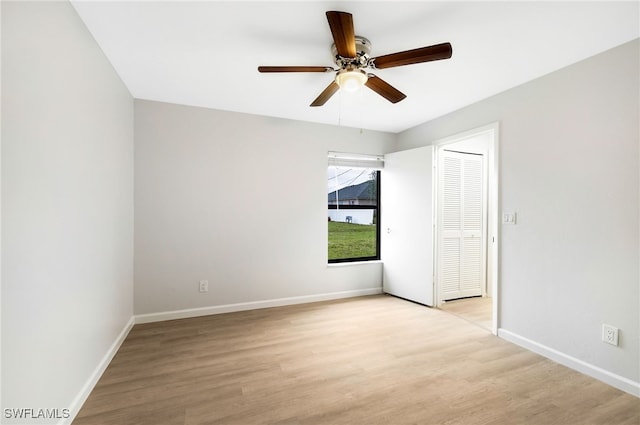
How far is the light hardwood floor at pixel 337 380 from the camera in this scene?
1.76m

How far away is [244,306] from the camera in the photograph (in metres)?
3.58

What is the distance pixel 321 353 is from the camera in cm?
255

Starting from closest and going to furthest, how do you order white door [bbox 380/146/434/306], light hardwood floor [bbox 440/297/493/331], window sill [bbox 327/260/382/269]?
light hardwood floor [bbox 440/297/493/331]
white door [bbox 380/146/434/306]
window sill [bbox 327/260/382/269]

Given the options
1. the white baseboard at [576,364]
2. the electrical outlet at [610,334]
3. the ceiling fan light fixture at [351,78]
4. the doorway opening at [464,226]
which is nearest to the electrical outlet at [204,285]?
the ceiling fan light fixture at [351,78]

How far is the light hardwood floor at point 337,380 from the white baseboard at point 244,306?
133mm

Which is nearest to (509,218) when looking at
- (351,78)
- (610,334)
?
(610,334)

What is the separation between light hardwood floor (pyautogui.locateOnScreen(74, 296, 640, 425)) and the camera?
5.78ft

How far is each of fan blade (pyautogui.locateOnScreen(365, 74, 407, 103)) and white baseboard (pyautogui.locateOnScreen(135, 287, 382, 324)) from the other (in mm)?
2686

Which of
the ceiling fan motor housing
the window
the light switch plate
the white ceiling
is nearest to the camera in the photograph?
the white ceiling

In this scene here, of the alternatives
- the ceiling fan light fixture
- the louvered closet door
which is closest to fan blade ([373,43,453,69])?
the ceiling fan light fixture

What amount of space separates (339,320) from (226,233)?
1664 millimetres

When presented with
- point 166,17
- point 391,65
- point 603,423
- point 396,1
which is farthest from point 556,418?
point 166,17

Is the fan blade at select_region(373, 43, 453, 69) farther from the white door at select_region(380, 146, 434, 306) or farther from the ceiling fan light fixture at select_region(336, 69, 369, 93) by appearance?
the white door at select_region(380, 146, 434, 306)

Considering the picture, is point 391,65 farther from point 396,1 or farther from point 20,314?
point 20,314
